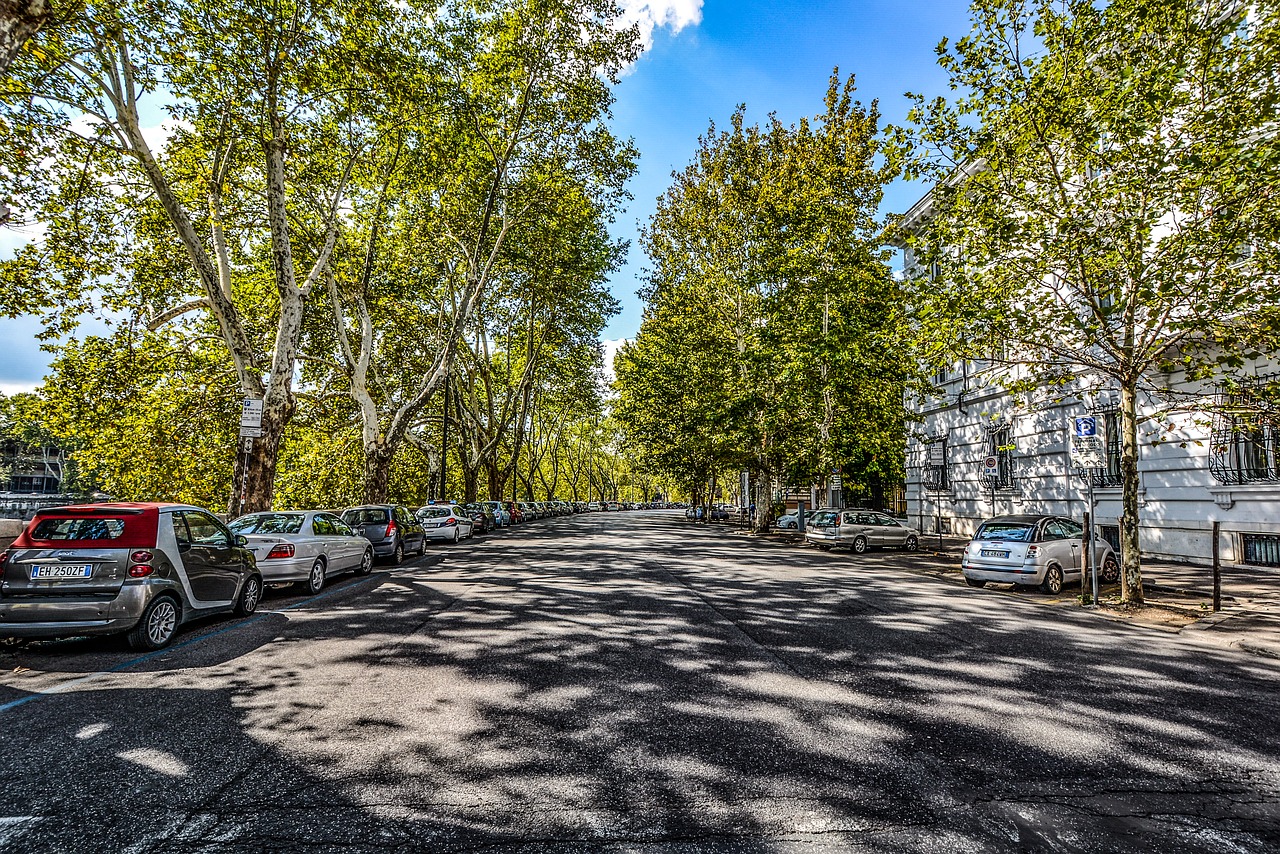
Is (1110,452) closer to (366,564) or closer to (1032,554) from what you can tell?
(1032,554)

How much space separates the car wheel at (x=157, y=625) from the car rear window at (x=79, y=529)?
0.89 meters

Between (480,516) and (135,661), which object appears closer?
(135,661)

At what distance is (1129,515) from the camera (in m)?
11.1

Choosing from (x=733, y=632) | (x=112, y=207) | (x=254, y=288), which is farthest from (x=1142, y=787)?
(x=254, y=288)

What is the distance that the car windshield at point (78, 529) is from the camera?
6.85 m

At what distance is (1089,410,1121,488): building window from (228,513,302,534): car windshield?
68.7ft

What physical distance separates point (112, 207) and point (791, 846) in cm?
1998

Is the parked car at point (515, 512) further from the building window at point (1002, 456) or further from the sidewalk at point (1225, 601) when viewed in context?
the sidewalk at point (1225, 601)

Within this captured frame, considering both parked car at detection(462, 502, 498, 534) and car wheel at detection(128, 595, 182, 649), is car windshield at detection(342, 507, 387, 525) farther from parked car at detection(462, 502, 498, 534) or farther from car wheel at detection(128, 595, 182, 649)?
parked car at detection(462, 502, 498, 534)

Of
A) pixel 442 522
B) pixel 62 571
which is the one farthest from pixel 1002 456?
pixel 62 571

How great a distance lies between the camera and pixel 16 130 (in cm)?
1191

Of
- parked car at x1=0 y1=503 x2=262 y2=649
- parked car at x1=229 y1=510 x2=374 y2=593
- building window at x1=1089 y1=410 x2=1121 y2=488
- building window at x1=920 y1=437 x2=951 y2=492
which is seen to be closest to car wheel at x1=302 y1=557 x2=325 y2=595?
parked car at x1=229 y1=510 x2=374 y2=593

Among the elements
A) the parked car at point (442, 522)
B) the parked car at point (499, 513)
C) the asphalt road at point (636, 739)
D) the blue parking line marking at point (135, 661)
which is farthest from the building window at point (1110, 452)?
the parked car at point (499, 513)

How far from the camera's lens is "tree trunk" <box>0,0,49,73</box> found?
775 centimetres
